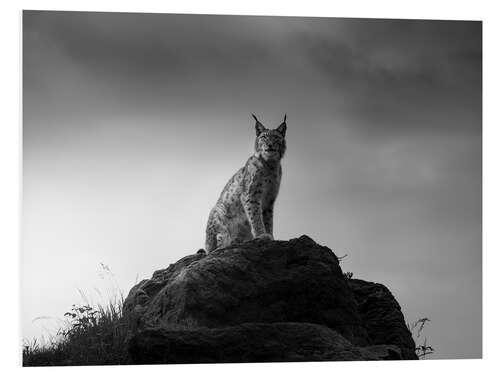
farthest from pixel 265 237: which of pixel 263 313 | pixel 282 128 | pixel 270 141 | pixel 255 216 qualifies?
pixel 282 128

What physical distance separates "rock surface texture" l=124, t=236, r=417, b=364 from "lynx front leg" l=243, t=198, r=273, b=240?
0.49 m

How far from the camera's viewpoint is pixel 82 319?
11.2 metres

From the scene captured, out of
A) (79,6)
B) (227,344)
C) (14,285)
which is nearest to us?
(227,344)

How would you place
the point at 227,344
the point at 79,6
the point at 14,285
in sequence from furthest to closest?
the point at 79,6, the point at 14,285, the point at 227,344

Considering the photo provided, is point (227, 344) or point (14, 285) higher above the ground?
point (14, 285)

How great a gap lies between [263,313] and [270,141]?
2.71m

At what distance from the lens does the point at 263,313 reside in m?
11.0

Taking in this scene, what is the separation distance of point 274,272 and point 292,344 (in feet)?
4.73

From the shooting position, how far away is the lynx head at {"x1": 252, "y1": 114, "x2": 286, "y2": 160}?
12250 mm

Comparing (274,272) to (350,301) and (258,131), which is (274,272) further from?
(258,131)

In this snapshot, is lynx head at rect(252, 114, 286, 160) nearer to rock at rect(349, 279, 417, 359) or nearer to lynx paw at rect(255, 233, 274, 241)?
lynx paw at rect(255, 233, 274, 241)

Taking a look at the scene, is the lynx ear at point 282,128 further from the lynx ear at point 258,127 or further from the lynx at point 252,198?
the lynx ear at point 258,127

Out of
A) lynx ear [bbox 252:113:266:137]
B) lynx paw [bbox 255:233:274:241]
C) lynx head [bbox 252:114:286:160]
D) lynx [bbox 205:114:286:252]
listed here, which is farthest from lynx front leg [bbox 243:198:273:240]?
lynx ear [bbox 252:113:266:137]

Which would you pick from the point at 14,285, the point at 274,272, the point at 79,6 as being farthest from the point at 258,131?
the point at 14,285
